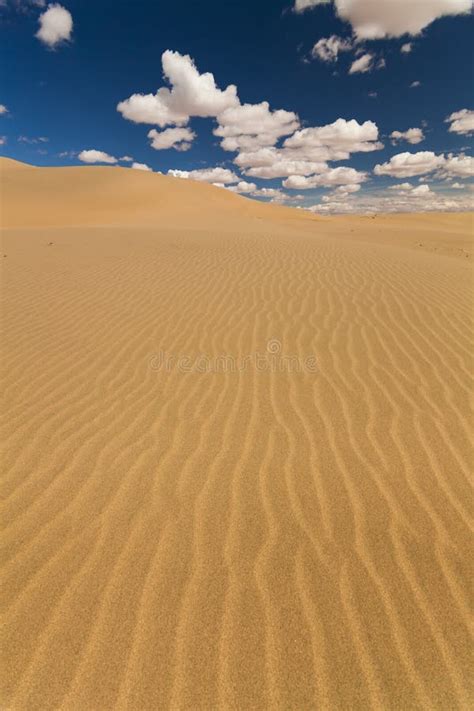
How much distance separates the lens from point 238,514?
2625 millimetres

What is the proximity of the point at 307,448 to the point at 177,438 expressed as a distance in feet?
3.56

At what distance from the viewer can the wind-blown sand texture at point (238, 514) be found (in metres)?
1.81

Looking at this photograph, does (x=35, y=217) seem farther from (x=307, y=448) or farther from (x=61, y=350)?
(x=307, y=448)

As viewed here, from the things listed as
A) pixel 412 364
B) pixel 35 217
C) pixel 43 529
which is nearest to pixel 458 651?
pixel 43 529

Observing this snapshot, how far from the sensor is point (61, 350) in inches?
201

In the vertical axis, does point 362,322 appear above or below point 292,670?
above

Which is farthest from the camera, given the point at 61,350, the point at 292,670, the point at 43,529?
the point at 61,350

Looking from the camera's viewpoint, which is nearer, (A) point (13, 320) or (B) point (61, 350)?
(B) point (61, 350)

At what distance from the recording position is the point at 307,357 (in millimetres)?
4820

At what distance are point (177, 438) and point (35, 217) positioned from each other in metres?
31.5

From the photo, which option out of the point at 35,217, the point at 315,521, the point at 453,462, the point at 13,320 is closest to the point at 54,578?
the point at 315,521

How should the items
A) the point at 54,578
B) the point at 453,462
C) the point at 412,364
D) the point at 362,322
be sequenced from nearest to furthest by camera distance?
the point at 54,578 < the point at 453,462 < the point at 412,364 < the point at 362,322

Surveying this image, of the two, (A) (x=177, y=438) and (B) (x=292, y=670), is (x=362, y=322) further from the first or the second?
(B) (x=292, y=670)

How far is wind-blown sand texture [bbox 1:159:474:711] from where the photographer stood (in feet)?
5.94
